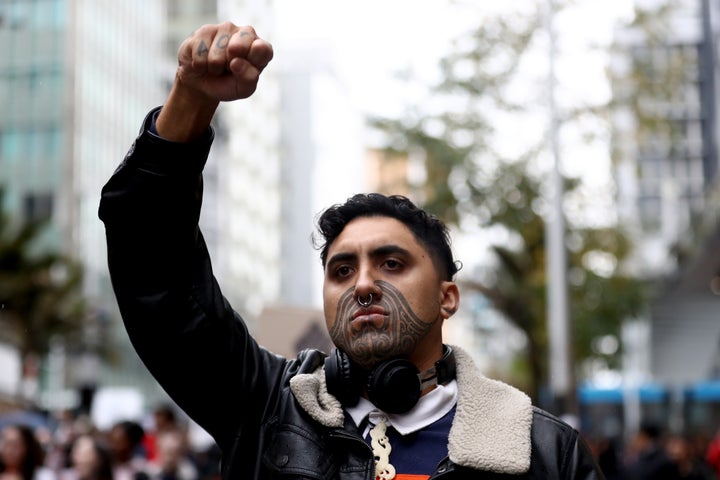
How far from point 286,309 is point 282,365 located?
6929 millimetres

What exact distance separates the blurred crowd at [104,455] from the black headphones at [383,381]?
18.7ft

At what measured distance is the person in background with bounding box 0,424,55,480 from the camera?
8.30m

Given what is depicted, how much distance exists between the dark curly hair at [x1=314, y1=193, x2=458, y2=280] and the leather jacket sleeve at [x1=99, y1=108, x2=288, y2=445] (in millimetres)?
355

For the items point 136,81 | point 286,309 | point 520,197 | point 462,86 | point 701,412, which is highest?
point 136,81

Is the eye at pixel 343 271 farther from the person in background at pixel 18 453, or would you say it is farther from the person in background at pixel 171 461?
the person in background at pixel 171 461

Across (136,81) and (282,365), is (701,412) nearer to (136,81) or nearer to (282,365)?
(282,365)

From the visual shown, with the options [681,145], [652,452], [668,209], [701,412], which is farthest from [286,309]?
[668,209]

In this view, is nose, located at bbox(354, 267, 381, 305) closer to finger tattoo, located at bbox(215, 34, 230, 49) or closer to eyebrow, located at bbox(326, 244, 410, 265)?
eyebrow, located at bbox(326, 244, 410, 265)

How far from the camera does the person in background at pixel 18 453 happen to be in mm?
8297

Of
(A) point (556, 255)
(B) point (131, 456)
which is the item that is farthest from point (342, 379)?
(A) point (556, 255)

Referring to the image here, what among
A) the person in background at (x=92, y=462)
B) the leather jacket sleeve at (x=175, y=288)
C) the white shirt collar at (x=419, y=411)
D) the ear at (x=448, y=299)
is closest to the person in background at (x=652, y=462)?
the person in background at (x=92, y=462)

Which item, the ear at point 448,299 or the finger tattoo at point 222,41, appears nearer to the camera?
the finger tattoo at point 222,41

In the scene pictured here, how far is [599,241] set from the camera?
24.6 metres

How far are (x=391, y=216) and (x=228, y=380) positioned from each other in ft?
1.85
